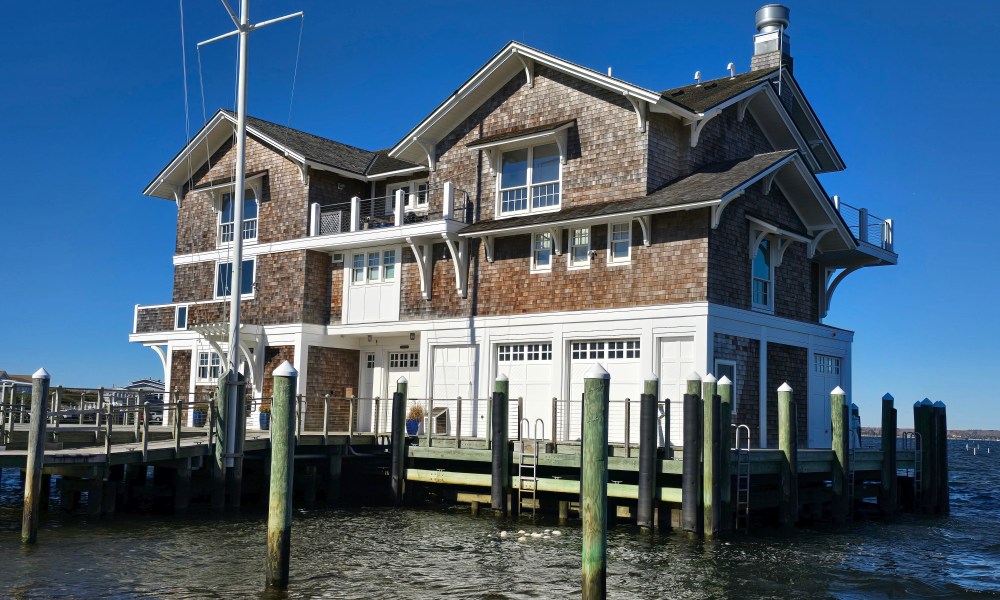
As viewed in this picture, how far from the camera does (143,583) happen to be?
14938mm

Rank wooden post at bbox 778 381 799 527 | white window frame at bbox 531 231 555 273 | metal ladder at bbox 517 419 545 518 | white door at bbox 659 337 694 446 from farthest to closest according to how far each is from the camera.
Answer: white window frame at bbox 531 231 555 273, white door at bbox 659 337 694 446, metal ladder at bbox 517 419 545 518, wooden post at bbox 778 381 799 527

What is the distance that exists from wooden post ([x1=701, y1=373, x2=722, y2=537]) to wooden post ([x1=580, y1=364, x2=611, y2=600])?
236 inches

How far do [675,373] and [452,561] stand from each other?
8.47 metres

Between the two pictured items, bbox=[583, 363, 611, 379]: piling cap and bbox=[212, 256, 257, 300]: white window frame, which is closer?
bbox=[583, 363, 611, 379]: piling cap

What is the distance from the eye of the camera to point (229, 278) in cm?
3291

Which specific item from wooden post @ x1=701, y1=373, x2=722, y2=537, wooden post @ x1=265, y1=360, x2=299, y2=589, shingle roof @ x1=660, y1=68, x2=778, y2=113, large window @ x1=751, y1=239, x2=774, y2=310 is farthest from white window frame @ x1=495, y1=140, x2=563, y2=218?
wooden post @ x1=265, y1=360, x2=299, y2=589

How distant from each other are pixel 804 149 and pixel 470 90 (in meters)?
9.78

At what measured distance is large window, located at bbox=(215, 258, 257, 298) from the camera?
32.0 m

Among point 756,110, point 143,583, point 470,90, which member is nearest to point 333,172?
point 470,90

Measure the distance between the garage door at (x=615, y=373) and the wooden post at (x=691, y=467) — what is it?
3971 mm

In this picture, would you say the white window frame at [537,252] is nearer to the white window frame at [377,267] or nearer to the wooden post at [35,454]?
the white window frame at [377,267]

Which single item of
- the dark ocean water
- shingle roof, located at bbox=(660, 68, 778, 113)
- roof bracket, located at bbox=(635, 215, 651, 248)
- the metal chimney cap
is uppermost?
the metal chimney cap

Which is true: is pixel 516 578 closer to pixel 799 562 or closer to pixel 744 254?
pixel 799 562

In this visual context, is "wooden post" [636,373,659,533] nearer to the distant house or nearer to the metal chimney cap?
the distant house
